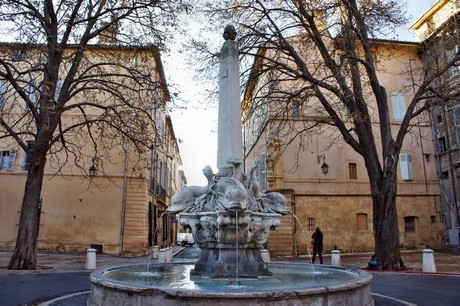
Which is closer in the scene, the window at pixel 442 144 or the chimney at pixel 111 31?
the chimney at pixel 111 31

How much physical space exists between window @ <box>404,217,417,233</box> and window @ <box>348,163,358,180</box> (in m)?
4.09

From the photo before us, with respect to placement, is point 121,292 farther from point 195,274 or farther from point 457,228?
point 457,228

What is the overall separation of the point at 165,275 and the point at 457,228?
21.7m

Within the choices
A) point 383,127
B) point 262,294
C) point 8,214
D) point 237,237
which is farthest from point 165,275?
point 8,214

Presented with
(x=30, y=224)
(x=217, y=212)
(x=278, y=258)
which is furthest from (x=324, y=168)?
(x=217, y=212)

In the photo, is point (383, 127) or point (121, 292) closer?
point (121, 292)

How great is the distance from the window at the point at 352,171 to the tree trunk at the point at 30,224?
17401 millimetres

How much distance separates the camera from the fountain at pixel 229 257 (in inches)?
181

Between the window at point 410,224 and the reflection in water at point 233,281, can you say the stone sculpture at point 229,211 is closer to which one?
the reflection in water at point 233,281

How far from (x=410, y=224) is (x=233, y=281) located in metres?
21.3

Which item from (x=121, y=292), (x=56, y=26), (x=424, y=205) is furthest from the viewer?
(x=424, y=205)

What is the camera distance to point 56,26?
45.3 ft

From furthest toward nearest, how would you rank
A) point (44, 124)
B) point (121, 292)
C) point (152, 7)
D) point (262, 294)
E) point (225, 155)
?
point (152, 7), point (44, 124), point (225, 155), point (121, 292), point (262, 294)

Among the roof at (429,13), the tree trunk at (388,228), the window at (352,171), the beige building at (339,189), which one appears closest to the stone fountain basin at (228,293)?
the tree trunk at (388,228)
